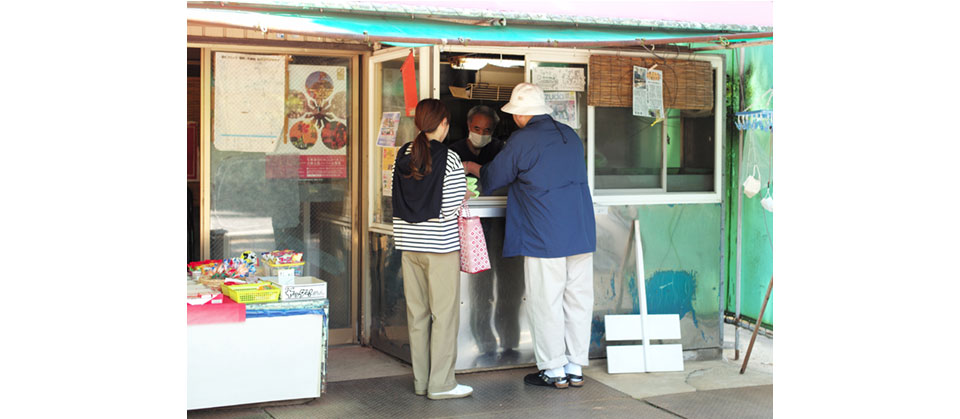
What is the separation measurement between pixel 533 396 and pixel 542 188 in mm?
1205

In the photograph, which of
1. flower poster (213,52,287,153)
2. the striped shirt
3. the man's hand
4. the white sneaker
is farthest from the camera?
flower poster (213,52,287,153)

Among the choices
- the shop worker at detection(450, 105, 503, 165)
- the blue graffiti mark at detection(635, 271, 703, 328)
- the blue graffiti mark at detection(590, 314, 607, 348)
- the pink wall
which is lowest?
the blue graffiti mark at detection(590, 314, 607, 348)

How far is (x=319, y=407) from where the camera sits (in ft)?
16.4

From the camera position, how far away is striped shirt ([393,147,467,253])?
5066 mm

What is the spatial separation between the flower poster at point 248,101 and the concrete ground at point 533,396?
61.8 inches

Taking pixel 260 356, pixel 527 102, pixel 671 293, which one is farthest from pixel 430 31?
pixel 671 293

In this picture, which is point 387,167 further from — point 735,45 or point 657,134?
point 735,45

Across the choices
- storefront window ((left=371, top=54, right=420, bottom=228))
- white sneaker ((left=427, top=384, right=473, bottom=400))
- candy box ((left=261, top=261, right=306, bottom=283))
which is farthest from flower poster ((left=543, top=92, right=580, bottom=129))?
candy box ((left=261, top=261, right=306, bottom=283))

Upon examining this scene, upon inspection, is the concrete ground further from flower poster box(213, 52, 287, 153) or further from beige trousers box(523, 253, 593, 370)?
flower poster box(213, 52, 287, 153)

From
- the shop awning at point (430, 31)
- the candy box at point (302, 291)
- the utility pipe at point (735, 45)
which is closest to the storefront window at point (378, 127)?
the shop awning at point (430, 31)

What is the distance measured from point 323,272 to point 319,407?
1624 mm

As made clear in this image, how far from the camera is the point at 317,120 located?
632cm

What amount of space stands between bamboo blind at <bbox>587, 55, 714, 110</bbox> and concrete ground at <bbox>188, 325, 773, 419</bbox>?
1.75m
